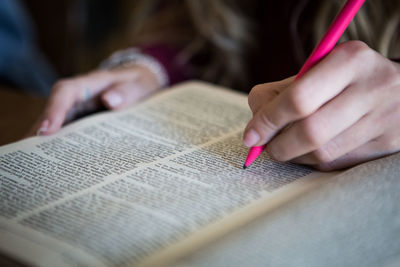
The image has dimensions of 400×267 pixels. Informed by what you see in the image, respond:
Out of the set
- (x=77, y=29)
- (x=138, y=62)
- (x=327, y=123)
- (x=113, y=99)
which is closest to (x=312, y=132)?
(x=327, y=123)

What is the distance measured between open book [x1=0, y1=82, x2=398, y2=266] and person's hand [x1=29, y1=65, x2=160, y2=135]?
3 cm

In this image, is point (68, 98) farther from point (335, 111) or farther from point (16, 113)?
point (335, 111)

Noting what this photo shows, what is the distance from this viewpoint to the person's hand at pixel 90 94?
1.92ft

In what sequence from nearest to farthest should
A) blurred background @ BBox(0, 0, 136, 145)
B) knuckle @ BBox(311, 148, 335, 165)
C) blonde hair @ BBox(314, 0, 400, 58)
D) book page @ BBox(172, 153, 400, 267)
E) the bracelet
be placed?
book page @ BBox(172, 153, 400, 267), knuckle @ BBox(311, 148, 335, 165), blonde hair @ BBox(314, 0, 400, 58), the bracelet, blurred background @ BBox(0, 0, 136, 145)

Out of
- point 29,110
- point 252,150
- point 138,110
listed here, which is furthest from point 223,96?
point 29,110

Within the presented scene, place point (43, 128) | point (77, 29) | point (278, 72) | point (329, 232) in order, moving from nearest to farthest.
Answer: point (329, 232)
point (43, 128)
point (278, 72)
point (77, 29)

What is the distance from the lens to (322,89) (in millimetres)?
391

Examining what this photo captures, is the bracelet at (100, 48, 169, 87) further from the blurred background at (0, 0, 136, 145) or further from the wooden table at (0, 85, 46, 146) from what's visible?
the blurred background at (0, 0, 136, 145)

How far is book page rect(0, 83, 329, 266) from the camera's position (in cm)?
35

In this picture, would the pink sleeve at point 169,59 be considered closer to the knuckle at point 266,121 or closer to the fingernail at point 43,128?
the fingernail at point 43,128

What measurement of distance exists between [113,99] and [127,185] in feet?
0.76

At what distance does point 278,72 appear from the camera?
2.57ft

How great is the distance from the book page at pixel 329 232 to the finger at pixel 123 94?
0.35 metres

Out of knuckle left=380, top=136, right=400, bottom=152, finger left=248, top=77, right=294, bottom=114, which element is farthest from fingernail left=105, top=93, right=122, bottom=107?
knuckle left=380, top=136, right=400, bottom=152
